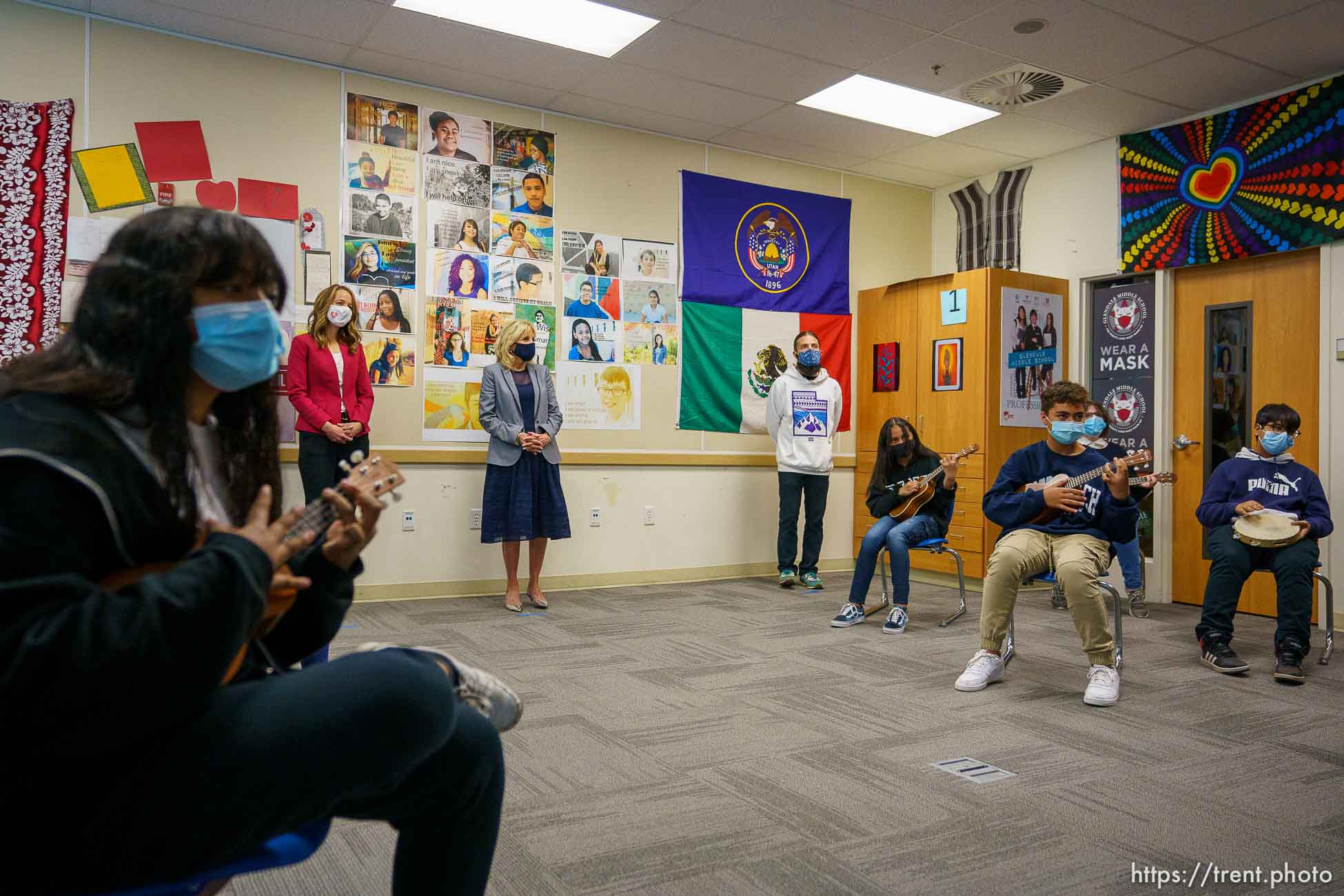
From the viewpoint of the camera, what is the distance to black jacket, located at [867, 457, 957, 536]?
501 cm

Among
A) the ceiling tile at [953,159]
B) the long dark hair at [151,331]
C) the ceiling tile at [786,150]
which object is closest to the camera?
the long dark hair at [151,331]

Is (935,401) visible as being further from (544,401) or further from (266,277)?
(266,277)

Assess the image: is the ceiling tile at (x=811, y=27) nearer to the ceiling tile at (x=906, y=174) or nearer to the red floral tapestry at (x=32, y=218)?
the ceiling tile at (x=906, y=174)

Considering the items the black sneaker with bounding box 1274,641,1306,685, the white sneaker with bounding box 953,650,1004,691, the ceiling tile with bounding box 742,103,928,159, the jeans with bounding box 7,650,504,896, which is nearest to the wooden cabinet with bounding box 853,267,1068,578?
the ceiling tile with bounding box 742,103,928,159

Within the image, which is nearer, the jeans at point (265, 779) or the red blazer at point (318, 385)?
the jeans at point (265, 779)

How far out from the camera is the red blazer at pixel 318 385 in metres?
4.64

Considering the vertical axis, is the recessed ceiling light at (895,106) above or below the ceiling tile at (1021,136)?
above

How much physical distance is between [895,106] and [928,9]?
4.46 ft

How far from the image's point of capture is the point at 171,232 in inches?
40.9

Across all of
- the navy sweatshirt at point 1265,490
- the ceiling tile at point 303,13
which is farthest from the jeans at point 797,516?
the ceiling tile at point 303,13

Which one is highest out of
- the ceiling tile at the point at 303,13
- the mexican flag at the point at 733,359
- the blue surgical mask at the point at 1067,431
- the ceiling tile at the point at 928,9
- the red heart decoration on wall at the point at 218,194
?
the ceiling tile at the point at 303,13

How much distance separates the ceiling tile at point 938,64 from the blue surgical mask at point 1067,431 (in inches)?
84.3

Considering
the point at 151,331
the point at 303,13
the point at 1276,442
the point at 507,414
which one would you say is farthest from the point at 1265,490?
the point at 303,13

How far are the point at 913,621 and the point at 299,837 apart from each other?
4.29 metres
